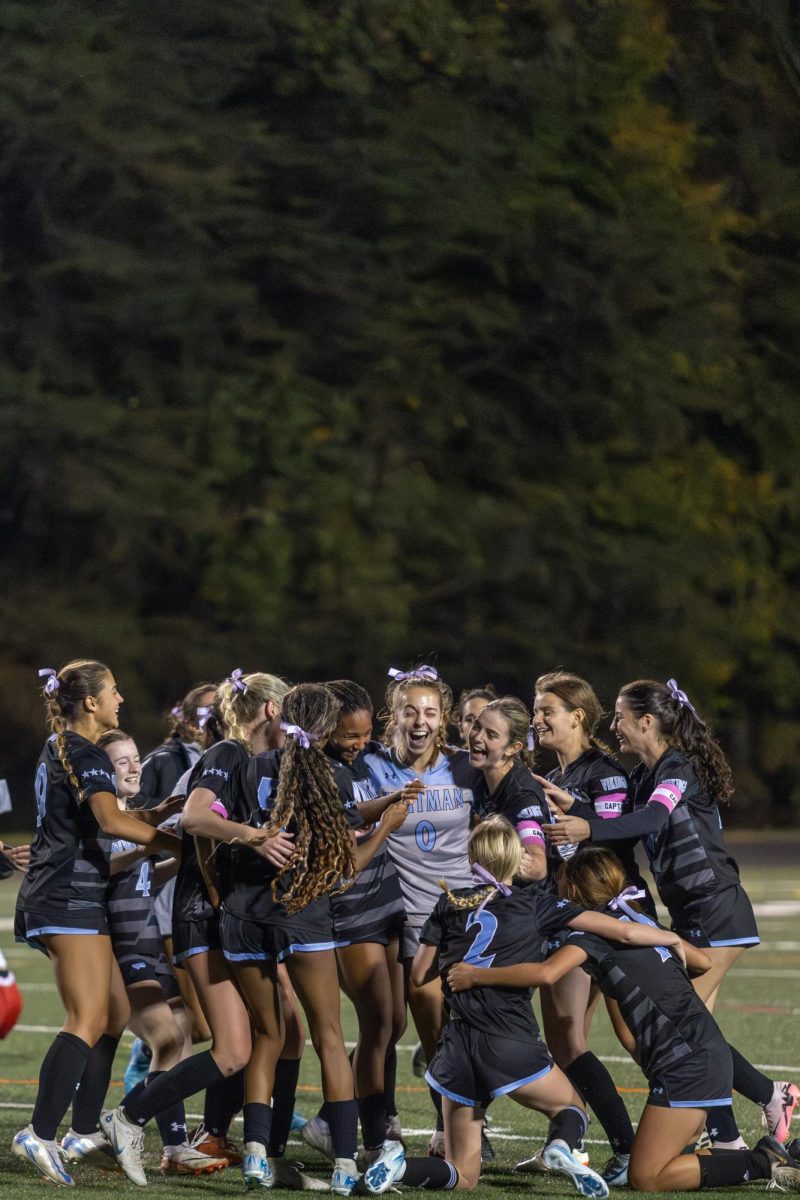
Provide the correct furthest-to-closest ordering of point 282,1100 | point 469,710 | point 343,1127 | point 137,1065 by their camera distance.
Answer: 1. point 137,1065
2. point 469,710
3. point 282,1100
4. point 343,1127

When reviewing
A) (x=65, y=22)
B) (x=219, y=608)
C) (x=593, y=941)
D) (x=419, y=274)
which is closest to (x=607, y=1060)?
(x=593, y=941)

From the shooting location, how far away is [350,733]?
20.5 feet

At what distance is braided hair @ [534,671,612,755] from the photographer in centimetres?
659

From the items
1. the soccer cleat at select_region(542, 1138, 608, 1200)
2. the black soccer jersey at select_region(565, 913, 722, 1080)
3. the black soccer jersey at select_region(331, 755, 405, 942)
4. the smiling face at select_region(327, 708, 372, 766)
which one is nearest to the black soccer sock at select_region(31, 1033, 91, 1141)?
the black soccer jersey at select_region(331, 755, 405, 942)

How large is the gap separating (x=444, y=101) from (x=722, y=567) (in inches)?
390

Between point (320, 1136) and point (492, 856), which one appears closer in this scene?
point (492, 856)

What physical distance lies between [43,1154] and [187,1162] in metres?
0.73

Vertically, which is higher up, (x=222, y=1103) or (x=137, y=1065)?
(x=222, y=1103)

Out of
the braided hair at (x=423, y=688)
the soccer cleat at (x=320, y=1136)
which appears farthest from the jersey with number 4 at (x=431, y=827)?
the soccer cleat at (x=320, y=1136)

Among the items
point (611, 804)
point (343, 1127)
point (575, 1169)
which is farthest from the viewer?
point (611, 804)

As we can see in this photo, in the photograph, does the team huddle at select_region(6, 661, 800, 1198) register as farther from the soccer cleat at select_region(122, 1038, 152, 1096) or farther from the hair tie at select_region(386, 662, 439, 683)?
the soccer cleat at select_region(122, 1038, 152, 1096)

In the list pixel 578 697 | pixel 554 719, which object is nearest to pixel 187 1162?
pixel 554 719

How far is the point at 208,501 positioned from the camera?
31312 millimetres

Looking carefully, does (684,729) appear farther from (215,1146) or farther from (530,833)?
(215,1146)
